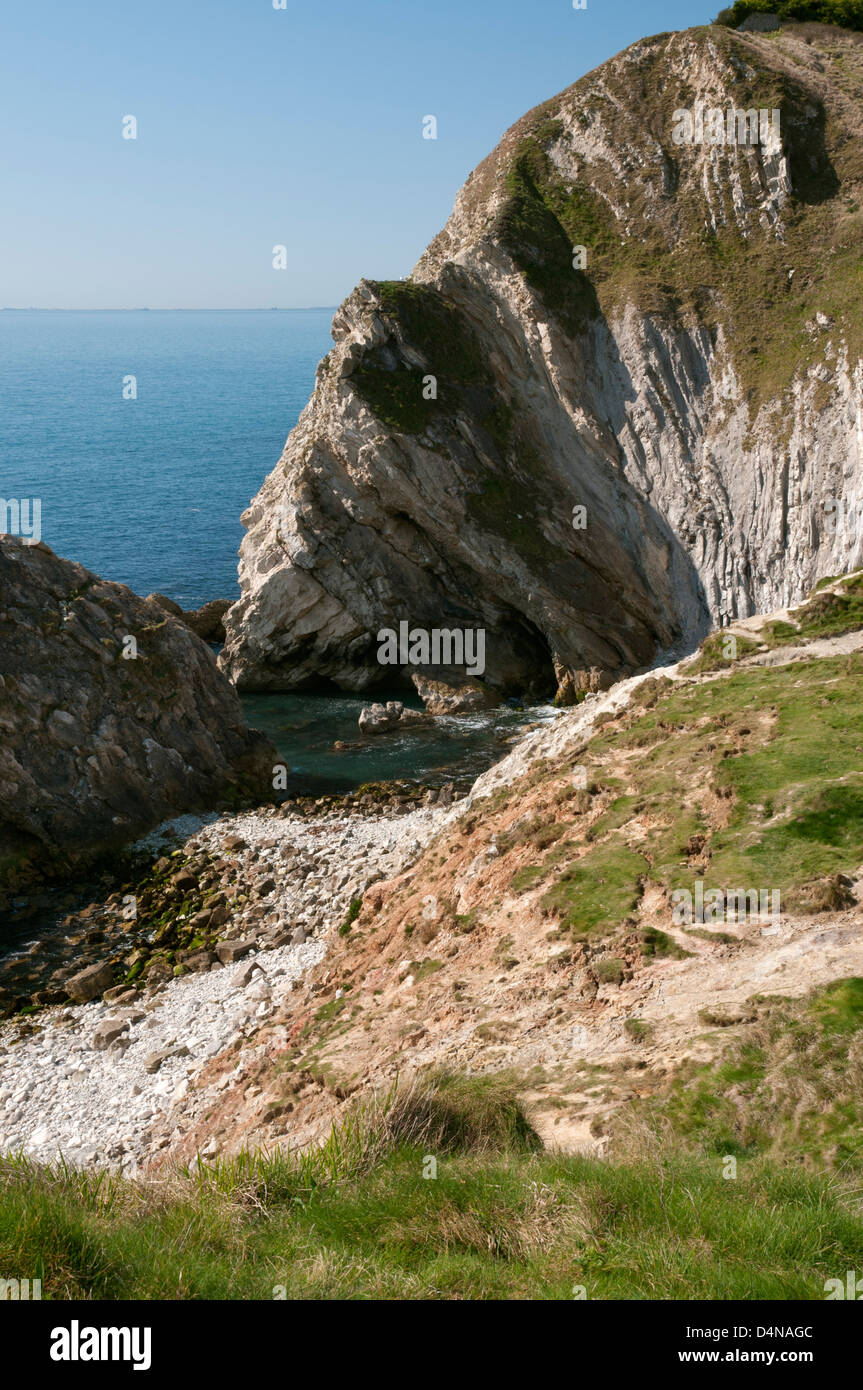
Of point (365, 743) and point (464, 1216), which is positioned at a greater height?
point (464, 1216)

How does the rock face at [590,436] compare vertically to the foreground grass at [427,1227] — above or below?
above

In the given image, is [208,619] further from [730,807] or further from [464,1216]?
[464,1216]

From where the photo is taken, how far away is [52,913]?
36.0 meters

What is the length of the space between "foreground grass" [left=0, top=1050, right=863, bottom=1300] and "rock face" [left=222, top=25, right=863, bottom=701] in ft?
151

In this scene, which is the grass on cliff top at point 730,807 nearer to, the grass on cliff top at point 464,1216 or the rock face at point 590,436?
the grass on cliff top at point 464,1216

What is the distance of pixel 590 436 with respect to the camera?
6166cm

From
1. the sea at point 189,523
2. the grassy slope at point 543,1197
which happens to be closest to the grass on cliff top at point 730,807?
the grassy slope at point 543,1197

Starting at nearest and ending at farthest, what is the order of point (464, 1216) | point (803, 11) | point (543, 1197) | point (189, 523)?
point (464, 1216)
point (543, 1197)
point (803, 11)
point (189, 523)

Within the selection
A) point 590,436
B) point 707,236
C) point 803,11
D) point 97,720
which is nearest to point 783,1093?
point 97,720

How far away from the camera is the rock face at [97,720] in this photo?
130 ft

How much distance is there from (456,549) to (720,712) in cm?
3464

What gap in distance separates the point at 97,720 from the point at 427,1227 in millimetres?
36283

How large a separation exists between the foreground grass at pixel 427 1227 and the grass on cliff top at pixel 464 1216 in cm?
2

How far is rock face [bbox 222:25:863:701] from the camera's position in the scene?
57688 mm
